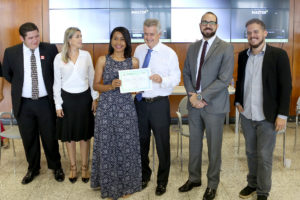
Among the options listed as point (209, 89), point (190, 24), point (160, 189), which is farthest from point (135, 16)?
point (160, 189)

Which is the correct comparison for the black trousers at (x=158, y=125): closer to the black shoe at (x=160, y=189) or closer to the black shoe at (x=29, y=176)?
the black shoe at (x=160, y=189)

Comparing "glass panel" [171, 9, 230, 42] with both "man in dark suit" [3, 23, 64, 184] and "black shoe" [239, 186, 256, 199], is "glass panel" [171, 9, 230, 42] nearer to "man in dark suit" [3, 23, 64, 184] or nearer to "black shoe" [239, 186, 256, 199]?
"man in dark suit" [3, 23, 64, 184]

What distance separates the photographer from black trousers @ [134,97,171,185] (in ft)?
10.6

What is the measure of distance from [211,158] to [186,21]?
12.2 ft

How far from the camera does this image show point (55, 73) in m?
3.50

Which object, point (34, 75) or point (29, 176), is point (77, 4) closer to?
point (34, 75)

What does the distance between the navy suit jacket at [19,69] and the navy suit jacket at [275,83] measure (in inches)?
90.7

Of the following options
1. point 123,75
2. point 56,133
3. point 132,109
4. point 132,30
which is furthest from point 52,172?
point 132,30

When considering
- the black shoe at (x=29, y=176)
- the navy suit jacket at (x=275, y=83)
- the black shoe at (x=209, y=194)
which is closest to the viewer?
the navy suit jacket at (x=275, y=83)

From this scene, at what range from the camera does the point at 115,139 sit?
3.17 metres

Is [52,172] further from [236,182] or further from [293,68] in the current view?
[293,68]

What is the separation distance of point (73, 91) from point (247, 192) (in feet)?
7.03

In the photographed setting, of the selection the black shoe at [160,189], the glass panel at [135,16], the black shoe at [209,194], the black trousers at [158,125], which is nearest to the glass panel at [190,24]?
the glass panel at [135,16]

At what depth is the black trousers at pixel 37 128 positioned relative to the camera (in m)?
3.65
